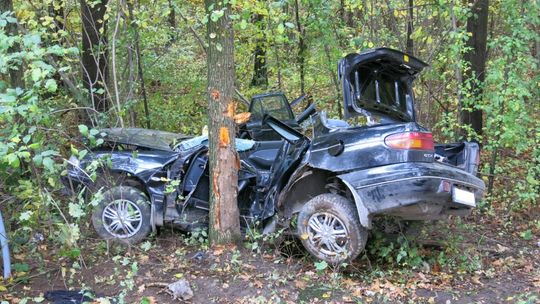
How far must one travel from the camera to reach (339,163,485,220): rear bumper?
487cm

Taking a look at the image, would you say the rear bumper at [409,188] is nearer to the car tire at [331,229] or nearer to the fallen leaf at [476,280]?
the car tire at [331,229]

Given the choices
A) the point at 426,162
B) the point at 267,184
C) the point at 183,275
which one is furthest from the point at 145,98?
the point at 426,162

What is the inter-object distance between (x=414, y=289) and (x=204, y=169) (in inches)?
108

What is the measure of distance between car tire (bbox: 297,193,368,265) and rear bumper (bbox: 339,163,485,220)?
0.81 feet

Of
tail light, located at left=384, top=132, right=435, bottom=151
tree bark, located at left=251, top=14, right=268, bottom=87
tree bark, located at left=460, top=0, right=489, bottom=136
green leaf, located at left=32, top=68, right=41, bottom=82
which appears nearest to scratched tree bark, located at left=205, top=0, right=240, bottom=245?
tail light, located at left=384, top=132, right=435, bottom=151

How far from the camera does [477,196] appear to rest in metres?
5.45

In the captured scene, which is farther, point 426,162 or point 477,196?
point 477,196

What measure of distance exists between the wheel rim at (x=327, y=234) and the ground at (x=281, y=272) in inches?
8.4

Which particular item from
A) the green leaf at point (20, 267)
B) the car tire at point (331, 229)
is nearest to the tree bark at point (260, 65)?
the car tire at point (331, 229)

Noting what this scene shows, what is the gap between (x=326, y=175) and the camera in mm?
5738

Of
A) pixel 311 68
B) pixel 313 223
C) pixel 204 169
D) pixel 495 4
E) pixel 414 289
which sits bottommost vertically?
pixel 414 289

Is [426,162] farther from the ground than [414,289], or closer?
farther from the ground

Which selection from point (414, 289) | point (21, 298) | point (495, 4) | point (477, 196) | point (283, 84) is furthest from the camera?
point (283, 84)

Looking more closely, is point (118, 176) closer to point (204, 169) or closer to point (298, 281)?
point (204, 169)
